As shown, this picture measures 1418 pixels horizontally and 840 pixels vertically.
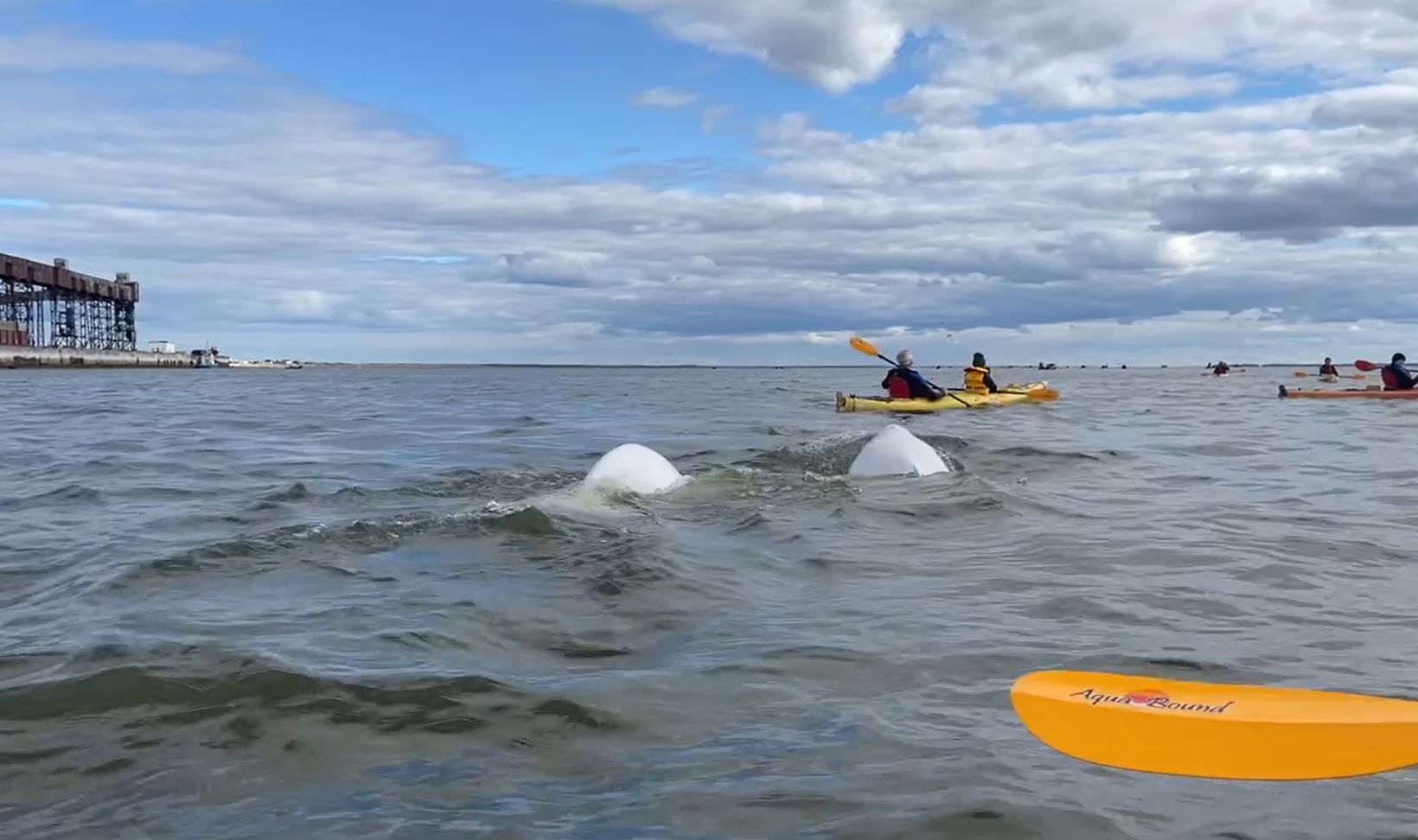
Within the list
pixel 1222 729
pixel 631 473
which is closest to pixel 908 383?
pixel 631 473

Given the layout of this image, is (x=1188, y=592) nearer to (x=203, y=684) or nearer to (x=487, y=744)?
(x=487, y=744)

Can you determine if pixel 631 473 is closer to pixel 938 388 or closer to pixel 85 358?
pixel 938 388

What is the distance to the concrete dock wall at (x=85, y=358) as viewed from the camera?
6053 cm

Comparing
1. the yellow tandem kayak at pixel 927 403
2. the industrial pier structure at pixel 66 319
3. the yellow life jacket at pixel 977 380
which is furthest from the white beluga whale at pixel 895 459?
the industrial pier structure at pixel 66 319

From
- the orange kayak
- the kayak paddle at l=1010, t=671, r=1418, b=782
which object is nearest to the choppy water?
the kayak paddle at l=1010, t=671, r=1418, b=782

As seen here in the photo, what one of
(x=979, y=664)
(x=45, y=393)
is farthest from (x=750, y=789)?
(x=45, y=393)

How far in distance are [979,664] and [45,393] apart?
35277mm

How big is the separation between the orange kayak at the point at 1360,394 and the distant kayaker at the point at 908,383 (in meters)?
12.2

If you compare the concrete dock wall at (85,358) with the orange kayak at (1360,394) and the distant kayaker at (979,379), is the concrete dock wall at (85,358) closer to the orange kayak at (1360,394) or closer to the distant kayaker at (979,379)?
the distant kayaker at (979,379)

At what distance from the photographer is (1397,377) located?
2548 centimetres

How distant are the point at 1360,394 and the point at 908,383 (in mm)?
13213

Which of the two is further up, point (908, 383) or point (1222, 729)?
point (908, 383)

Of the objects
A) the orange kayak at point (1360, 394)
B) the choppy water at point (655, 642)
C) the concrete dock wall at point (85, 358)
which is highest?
the concrete dock wall at point (85, 358)

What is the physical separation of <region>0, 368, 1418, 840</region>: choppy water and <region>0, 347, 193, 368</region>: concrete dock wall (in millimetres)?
58132
